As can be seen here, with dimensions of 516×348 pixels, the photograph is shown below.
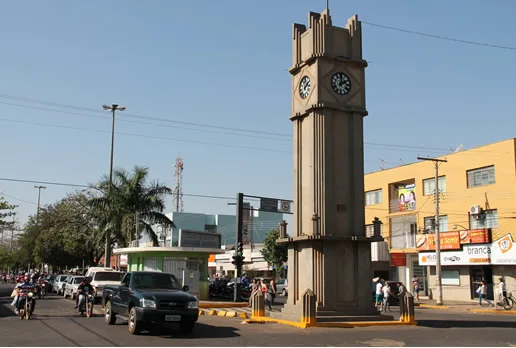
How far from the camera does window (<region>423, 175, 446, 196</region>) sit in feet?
141

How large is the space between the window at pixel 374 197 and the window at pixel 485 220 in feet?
35.5

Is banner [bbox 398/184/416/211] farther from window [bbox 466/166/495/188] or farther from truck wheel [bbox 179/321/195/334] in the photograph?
truck wheel [bbox 179/321/195/334]

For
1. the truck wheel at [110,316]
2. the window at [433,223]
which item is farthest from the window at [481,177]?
the truck wheel at [110,316]

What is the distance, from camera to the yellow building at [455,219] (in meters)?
37.1

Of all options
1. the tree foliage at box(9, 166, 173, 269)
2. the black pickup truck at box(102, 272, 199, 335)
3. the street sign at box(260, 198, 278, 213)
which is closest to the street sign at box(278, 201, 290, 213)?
the street sign at box(260, 198, 278, 213)

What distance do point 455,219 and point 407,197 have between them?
5883mm

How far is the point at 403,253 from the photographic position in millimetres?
45875

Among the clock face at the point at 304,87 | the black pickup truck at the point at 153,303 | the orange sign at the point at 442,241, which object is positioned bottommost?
the black pickup truck at the point at 153,303

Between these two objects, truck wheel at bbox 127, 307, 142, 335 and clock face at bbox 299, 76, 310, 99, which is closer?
truck wheel at bbox 127, 307, 142, 335

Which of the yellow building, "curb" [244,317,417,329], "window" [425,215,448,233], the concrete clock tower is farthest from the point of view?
"window" [425,215,448,233]

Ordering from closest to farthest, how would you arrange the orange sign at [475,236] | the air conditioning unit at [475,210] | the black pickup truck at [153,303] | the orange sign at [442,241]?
the black pickup truck at [153,303]
the orange sign at [475,236]
the air conditioning unit at [475,210]
the orange sign at [442,241]

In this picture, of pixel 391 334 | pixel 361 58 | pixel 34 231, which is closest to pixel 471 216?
pixel 361 58

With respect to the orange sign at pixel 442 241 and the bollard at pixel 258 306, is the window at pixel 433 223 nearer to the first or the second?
the orange sign at pixel 442 241

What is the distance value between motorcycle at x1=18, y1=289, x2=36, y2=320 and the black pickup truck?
435 centimetres
